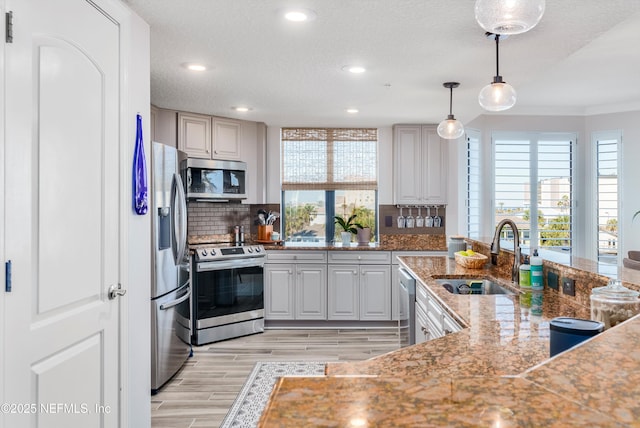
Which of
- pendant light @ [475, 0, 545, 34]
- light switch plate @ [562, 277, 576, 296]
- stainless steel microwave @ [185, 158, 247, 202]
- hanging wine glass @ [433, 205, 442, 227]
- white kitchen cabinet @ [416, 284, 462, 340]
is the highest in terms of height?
pendant light @ [475, 0, 545, 34]

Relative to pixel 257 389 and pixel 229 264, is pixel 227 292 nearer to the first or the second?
pixel 229 264

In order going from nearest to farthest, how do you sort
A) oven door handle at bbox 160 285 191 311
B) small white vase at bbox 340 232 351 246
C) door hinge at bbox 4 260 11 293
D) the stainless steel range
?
door hinge at bbox 4 260 11 293 < oven door handle at bbox 160 285 191 311 < the stainless steel range < small white vase at bbox 340 232 351 246

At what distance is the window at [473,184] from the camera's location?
5.41m

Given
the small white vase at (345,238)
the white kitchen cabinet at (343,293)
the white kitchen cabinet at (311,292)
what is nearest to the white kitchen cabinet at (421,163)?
the small white vase at (345,238)

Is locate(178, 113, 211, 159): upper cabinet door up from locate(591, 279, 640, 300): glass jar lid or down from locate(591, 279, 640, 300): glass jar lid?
up

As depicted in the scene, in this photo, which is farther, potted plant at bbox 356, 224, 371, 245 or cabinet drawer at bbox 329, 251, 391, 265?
potted plant at bbox 356, 224, 371, 245

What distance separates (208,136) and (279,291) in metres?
1.87

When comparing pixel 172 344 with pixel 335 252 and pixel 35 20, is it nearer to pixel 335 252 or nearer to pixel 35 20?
pixel 335 252

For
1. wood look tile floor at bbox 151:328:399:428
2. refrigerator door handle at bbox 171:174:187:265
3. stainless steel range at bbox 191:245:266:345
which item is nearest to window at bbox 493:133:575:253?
wood look tile floor at bbox 151:328:399:428

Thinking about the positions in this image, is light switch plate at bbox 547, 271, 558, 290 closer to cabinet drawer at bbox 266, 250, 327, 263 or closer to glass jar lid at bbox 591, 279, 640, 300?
glass jar lid at bbox 591, 279, 640, 300

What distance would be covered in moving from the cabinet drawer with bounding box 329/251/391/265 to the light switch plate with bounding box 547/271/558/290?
99.4 inches

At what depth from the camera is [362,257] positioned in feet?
16.0

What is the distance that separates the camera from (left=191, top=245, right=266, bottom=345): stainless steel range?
4.18 meters

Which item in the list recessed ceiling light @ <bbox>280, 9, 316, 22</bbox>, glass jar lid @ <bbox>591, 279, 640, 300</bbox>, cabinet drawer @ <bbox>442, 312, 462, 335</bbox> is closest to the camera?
glass jar lid @ <bbox>591, 279, 640, 300</bbox>
